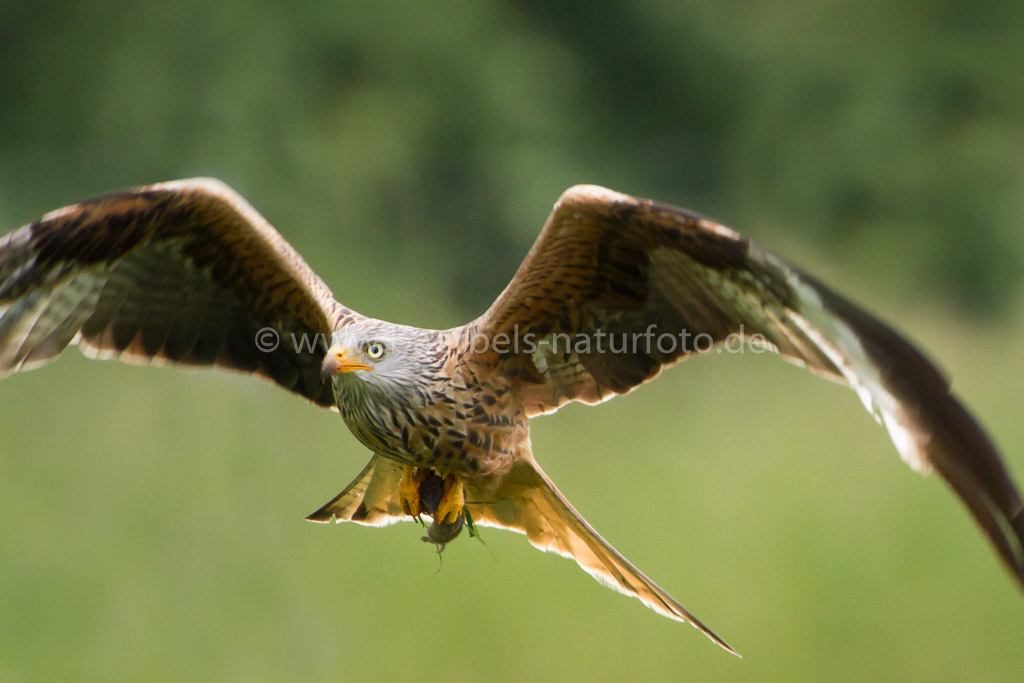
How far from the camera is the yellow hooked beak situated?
92.7 inches

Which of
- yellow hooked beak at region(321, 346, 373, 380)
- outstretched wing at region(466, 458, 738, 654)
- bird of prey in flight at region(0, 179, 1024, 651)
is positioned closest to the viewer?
bird of prey in flight at region(0, 179, 1024, 651)

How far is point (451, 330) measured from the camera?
2676 mm

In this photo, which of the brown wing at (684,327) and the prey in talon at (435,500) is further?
the prey in talon at (435,500)

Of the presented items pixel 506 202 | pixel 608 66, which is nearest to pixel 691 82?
pixel 608 66

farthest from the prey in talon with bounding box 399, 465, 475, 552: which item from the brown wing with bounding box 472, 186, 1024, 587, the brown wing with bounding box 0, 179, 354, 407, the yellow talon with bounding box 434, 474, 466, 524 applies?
the brown wing with bounding box 0, 179, 354, 407

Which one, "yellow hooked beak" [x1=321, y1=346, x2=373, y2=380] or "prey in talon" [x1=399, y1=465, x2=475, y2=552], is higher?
"yellow hooked beak" [x1=321, y1=346, x2=373, y2=380]

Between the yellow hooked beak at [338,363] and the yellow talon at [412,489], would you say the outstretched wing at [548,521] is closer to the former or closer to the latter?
the yellow talon at [412,489]

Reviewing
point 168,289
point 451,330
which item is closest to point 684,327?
point 451,330

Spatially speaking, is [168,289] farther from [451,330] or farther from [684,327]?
[684,327]

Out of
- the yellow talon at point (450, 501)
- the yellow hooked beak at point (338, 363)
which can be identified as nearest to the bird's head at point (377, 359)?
the yellow hooked beak at point (338, 363)

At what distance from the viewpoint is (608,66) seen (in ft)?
22.6

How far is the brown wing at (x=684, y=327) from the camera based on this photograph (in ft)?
5.86

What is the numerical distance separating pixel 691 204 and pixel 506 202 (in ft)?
4.35

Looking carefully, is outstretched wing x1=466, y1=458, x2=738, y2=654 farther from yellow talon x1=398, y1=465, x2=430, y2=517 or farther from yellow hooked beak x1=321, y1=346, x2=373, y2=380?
yellow hooked beak x1=321, y1=346, x2=373, y2=380
